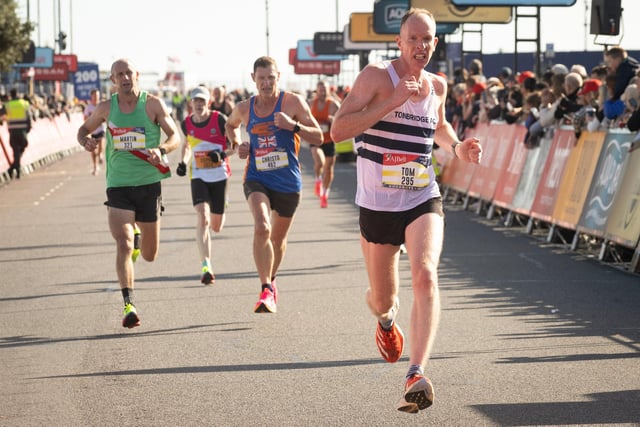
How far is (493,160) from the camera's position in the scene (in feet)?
63.5

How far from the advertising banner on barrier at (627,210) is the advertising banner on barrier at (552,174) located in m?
2.17

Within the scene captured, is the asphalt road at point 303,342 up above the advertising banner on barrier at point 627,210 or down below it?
below

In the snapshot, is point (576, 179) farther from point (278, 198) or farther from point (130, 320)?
point (130, 320)

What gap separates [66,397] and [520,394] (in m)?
2.44

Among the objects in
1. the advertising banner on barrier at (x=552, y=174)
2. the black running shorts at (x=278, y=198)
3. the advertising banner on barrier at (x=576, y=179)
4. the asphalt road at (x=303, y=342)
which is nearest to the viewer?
the asphalt road at (x=303, y=342)

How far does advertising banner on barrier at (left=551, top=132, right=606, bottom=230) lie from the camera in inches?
569

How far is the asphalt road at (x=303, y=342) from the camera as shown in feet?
22.7

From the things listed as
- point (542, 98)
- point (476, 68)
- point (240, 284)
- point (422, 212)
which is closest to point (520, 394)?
point (422, 212)

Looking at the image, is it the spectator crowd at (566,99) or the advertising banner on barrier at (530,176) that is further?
the advertising banner on barrier at (530,176)

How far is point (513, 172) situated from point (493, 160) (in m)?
1.53

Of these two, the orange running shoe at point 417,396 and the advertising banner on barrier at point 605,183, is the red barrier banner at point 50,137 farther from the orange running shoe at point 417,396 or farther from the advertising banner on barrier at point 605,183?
the orange running shoe at point 417,396

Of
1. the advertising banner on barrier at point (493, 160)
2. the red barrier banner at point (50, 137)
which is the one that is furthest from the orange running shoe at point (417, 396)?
the red barrier banner at point (50, 137)

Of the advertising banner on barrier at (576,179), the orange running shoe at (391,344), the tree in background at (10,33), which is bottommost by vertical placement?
the orange running shoe at (391,344)

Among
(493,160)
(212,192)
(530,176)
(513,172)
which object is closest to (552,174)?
(530,176)
